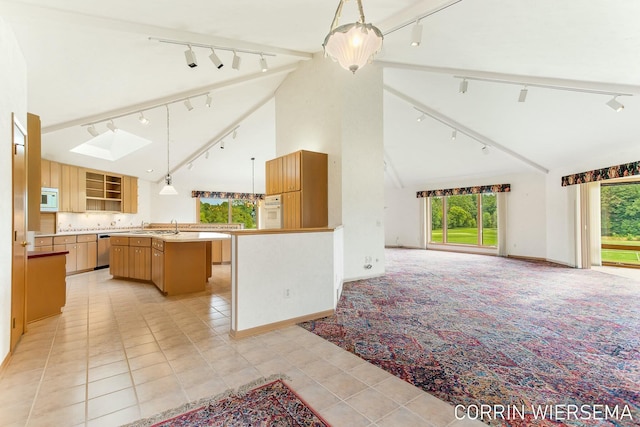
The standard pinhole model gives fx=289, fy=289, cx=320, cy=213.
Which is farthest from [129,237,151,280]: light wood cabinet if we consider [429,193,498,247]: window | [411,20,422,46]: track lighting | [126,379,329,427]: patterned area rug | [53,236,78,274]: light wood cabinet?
[429,193,498,247]: window

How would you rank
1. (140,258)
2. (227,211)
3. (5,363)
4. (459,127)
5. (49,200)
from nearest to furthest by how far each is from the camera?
(5,363), (140,258), (49,200), (459,127), (227,211)

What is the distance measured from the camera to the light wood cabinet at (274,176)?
564cm

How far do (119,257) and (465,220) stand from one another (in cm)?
1030

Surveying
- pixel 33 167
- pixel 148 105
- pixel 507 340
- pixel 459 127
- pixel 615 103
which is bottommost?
pixel 507 340

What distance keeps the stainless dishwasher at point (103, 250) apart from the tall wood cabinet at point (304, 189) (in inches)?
186

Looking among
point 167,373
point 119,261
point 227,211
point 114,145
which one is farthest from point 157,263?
point 227,211

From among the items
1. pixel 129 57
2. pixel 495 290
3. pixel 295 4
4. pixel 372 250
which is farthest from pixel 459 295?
pixel 129 57

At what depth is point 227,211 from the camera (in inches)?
431

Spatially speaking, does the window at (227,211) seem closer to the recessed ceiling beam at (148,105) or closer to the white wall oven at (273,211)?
the white wall oven at (273,211)

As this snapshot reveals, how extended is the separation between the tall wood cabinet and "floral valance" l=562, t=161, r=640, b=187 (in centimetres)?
588

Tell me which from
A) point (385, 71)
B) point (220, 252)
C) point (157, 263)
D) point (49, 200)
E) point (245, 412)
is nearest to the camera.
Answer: point (245, 412)

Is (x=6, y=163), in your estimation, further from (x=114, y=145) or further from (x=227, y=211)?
(x=227, y=211)

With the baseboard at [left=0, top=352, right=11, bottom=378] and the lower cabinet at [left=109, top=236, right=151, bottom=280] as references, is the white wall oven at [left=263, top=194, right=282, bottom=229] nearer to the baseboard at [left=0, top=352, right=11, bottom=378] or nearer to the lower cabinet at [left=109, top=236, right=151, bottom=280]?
the lower cabinet at [left=109, top=236, right=151, bottom=280]

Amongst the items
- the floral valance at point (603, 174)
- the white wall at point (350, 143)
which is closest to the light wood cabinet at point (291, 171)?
the white wall at point (350, 143)
